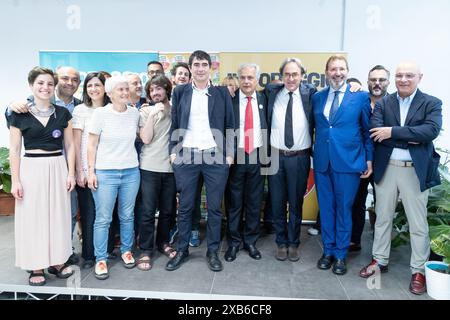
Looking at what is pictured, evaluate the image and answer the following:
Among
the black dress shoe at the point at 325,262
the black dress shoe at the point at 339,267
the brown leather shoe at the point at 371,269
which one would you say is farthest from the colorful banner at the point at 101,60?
the brown leather shoe at the point at 371,269

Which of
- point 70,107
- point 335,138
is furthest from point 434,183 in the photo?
point 70,107

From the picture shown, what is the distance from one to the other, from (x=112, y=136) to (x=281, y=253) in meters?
1.73

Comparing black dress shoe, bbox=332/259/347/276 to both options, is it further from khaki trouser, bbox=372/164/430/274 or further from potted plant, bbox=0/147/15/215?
potted plant, bbox=0/147/15/215

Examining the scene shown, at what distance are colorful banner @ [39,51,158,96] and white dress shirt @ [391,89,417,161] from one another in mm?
2822

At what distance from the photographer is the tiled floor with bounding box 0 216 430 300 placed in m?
2.47

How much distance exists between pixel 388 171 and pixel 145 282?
2.01 m

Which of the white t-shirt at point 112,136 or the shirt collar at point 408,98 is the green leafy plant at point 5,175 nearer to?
the white t-shirt at point 112,136

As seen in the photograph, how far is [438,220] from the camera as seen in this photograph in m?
2.79

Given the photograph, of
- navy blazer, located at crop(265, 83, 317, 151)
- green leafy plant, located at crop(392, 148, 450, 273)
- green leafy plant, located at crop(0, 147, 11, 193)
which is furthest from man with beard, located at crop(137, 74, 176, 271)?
green leafy plant, located at crop(0, 147, 11, 193)

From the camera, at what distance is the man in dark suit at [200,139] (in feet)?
8.73

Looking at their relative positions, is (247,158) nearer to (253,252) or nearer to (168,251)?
(253,252)

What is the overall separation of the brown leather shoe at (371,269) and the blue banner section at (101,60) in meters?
3.15

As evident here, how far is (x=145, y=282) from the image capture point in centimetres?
259

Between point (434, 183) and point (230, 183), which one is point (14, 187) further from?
point (434, 183)
